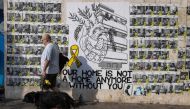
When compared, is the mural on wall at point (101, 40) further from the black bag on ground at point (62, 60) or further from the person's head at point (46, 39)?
the person's head at point (46, 39)

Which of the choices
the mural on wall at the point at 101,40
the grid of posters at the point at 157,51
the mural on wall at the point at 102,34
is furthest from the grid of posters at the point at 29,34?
the grid of posters at the point at 157,51

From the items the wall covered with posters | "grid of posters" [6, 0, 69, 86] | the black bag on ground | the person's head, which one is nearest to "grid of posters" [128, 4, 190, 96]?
the wall covered with posters

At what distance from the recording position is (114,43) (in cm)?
1452

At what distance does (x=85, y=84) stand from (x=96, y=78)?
0.34 meters

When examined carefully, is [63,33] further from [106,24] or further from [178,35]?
[178,35]

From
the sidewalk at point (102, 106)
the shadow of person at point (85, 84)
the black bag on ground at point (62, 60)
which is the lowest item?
the sidewalk at point (102, 106)

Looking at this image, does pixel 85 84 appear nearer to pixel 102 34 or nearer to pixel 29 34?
pixel 102 34

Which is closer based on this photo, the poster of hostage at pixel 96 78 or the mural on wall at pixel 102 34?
the mural on wall at pixel 102 34

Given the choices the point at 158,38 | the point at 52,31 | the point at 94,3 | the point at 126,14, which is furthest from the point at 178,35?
the point at 52,31

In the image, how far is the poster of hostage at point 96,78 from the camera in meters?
14.6

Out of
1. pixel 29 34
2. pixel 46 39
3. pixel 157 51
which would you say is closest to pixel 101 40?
pixel 157 51

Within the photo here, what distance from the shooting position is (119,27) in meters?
14.5

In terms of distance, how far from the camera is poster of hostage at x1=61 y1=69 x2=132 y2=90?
14.6m

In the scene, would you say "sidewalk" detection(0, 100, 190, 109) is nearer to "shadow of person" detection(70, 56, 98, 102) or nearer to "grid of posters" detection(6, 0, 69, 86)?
"shadow of person" detection(70, 56, 98, 102)
